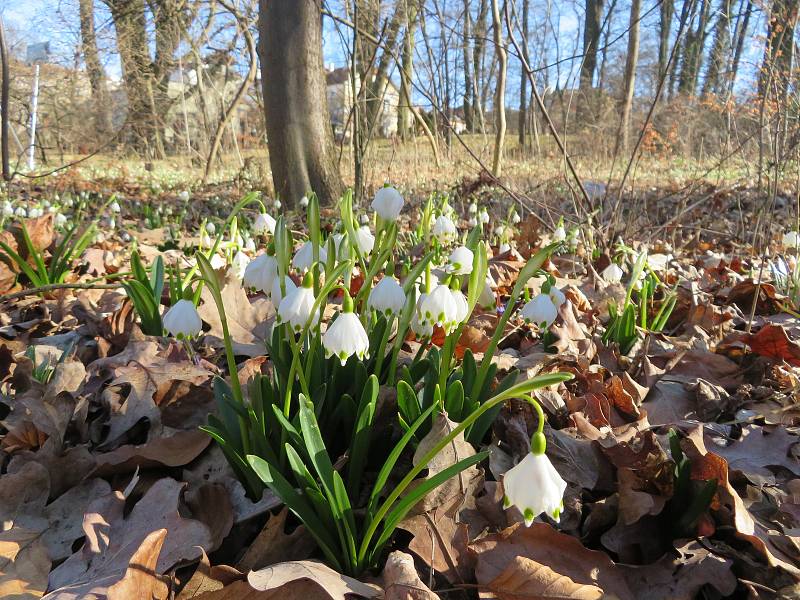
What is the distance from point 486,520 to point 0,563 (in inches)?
34.2

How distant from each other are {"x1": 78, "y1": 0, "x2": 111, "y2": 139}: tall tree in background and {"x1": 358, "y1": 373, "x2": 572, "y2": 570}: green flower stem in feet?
35.3

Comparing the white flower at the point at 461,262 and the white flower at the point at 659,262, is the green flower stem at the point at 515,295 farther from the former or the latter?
the white flower at the point at 659,262

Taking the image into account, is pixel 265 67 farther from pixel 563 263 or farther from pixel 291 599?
pixel 291 599

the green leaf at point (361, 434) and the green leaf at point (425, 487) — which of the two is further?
the green leaf at point (361, 434)

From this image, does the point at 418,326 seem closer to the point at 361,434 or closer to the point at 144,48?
the point at 361,434

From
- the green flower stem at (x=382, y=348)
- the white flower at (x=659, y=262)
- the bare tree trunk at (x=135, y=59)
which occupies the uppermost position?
the bare tree trunk at (x=135, y=59)

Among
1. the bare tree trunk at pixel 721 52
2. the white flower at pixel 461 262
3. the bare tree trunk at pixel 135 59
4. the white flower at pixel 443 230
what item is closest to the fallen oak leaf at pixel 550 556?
the white flower at pixel 461 262

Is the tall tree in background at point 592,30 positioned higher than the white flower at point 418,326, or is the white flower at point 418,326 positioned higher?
the tall tree in background at point 592,30

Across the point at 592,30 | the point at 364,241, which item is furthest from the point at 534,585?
the point at 592,30

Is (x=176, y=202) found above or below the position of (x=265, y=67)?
below

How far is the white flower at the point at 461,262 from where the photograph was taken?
57.4 inches

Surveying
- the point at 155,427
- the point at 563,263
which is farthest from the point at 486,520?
the point at 563,263

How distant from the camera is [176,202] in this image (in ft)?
21.6

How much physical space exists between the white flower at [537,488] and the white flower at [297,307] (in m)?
0.46
